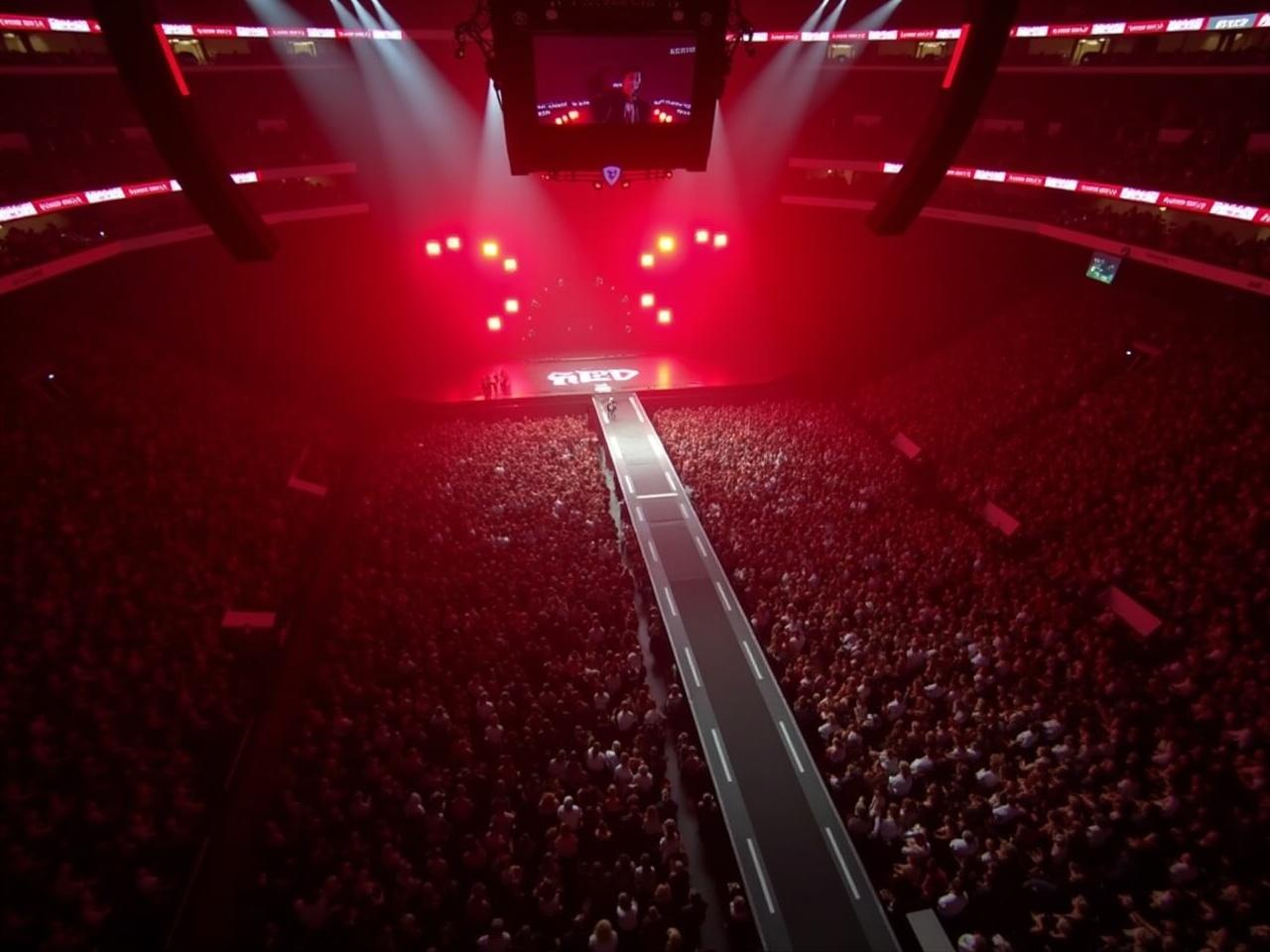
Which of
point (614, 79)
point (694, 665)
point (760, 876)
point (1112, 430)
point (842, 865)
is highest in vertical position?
point (1112, 430)

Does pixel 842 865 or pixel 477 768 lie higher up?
pixel 477 768

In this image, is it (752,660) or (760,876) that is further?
(752,660)

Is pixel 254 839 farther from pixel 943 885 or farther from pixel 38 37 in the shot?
pixel 38 37

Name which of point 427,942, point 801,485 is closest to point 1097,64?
point 801,485

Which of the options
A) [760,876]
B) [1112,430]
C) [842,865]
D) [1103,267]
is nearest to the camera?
[760,876]

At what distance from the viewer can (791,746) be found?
10406 millimetres

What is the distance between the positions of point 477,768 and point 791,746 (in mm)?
4816

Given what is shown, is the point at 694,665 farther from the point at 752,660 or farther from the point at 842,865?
the point at 842,865

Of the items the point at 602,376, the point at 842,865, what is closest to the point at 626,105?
the point at 842,865

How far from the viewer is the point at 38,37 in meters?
19.0

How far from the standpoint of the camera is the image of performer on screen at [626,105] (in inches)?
311

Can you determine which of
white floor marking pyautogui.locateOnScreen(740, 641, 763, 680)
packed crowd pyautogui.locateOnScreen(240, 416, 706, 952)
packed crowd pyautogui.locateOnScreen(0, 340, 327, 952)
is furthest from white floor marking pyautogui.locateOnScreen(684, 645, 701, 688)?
packed crowd pyautogui.locateOnScreen(0, 340, 327, 952)

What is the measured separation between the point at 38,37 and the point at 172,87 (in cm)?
2105

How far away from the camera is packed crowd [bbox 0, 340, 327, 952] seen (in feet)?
25.7
